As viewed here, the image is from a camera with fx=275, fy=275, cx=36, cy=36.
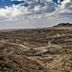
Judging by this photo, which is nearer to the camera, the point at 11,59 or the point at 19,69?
the point at 19,69

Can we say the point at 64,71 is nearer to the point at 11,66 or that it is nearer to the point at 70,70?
the point at 70,70

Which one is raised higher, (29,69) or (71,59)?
(29,69)

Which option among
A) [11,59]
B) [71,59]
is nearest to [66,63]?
[71,59]

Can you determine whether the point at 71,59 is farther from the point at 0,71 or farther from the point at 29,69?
the point at 0,71

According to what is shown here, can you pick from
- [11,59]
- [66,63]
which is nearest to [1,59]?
[11,59]

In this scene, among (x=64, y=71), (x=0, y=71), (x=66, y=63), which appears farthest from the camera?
(x=66, y=63)

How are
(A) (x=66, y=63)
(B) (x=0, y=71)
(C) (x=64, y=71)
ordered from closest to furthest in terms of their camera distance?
(B) (x=0, y=71) → (C) (x=64, y=71) → (A) (x=66, y=63)

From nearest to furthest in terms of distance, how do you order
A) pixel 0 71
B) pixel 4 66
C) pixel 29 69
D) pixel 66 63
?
1. pixel 0 71
2. pixel 4 66
3. pixel 29 69
4. pixel 66 63

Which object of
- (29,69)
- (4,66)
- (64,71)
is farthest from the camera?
(64,71)

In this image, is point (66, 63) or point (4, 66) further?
point (66, 63)
